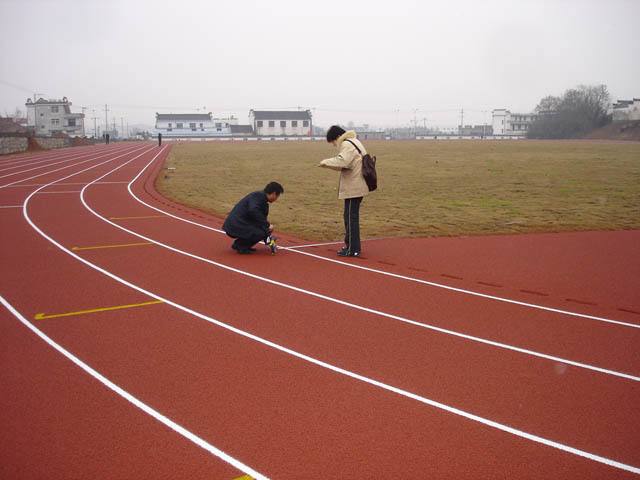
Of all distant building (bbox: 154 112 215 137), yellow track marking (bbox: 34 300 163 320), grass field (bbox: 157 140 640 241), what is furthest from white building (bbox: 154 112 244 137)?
yellow track marking (bbox: 34 300 163 320)

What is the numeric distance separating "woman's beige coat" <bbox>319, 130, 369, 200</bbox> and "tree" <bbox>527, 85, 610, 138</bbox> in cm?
9780

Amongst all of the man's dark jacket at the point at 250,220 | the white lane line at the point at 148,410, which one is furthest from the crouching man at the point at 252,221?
the white lane line at the point at 148,410

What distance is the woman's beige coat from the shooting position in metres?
8.41

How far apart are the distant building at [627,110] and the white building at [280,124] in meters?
61.3

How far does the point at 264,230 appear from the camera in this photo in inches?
353

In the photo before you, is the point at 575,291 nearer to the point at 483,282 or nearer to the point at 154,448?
the point at 483,282

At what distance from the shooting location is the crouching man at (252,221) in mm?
8844

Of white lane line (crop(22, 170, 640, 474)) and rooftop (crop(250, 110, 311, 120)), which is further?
rooftop (crop(250, 110, 311, 120))

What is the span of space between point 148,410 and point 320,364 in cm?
142

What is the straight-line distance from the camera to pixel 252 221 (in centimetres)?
898

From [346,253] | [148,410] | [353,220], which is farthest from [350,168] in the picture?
→ [148,410]

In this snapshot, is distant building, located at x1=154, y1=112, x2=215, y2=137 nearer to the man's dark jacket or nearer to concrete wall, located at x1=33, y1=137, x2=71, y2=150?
concrete wall, located at x1=33, y1=137, x2=71, y2=150

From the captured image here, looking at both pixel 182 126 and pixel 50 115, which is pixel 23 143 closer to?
pixel 50 115

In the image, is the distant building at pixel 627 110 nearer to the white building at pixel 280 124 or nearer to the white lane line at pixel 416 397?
the white building at pixel 280 124
